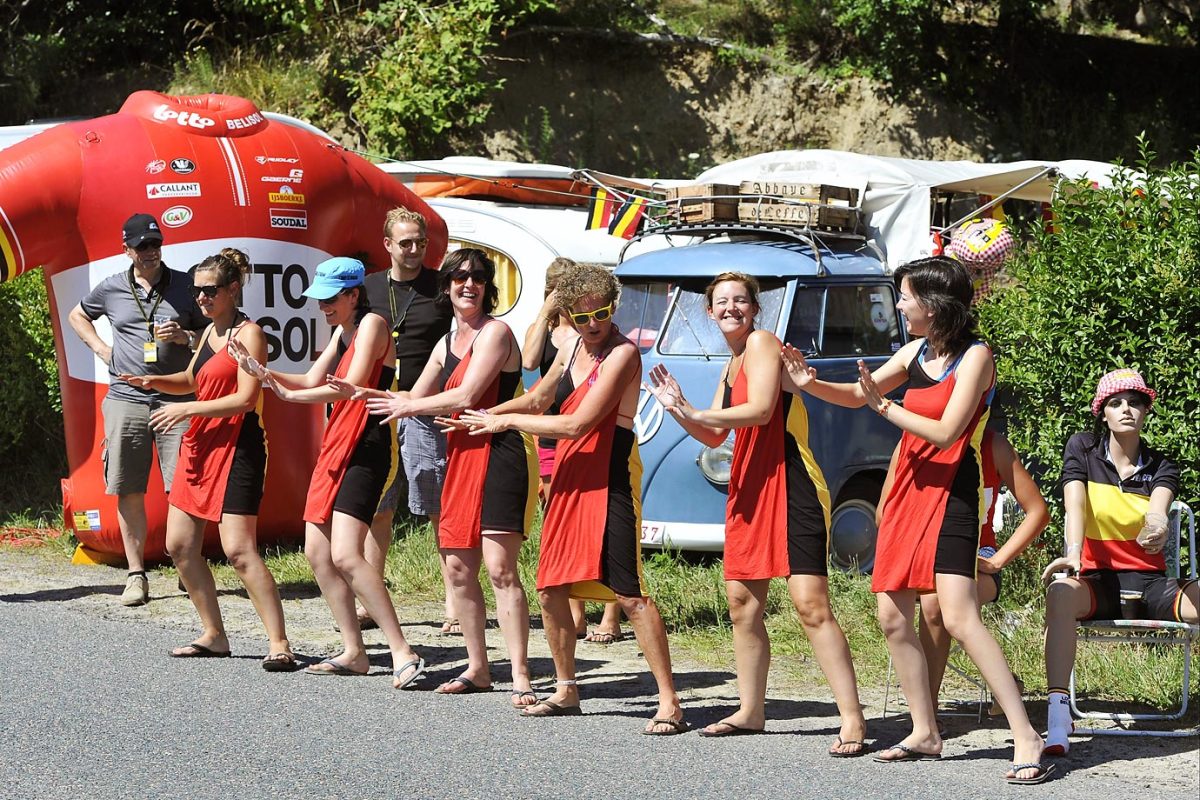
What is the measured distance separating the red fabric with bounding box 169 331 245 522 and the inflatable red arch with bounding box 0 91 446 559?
2.20m

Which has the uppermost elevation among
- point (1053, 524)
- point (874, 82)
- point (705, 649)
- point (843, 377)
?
point (874, 82)

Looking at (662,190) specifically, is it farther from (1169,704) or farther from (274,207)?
(1169,704)

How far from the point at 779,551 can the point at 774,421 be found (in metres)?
0.49

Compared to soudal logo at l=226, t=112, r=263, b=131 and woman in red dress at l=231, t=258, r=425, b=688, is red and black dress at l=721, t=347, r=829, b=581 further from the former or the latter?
soudal logo at l=226, t=112, r=263, b=131

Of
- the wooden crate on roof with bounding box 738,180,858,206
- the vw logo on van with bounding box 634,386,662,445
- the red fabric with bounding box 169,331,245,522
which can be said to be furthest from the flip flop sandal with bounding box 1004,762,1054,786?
the wooden crate on roof with bounding box 738,180,858,206

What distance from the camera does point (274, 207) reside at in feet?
30.3

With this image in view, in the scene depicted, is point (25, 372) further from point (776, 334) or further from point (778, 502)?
point (778, 502)

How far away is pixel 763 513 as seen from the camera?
5.75m

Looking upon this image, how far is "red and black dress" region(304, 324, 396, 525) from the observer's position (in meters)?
6.55

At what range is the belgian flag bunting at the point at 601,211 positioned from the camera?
11727 mm

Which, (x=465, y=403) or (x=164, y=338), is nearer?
(x=465, y=403)

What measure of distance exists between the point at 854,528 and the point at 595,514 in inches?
141

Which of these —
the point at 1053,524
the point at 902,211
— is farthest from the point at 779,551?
the point at 902,211

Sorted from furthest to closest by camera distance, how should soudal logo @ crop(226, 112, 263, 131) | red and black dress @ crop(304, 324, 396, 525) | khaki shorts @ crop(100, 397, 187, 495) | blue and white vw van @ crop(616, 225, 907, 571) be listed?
soudal logo @ crop(226, 112, 263, 131)
blue and white vw van @ crop(616, 225, 907, 571)
khaki shorts @ crop(100, 397, 187, 495)
red and black dress @ crop(304, 324, 396, 525)
